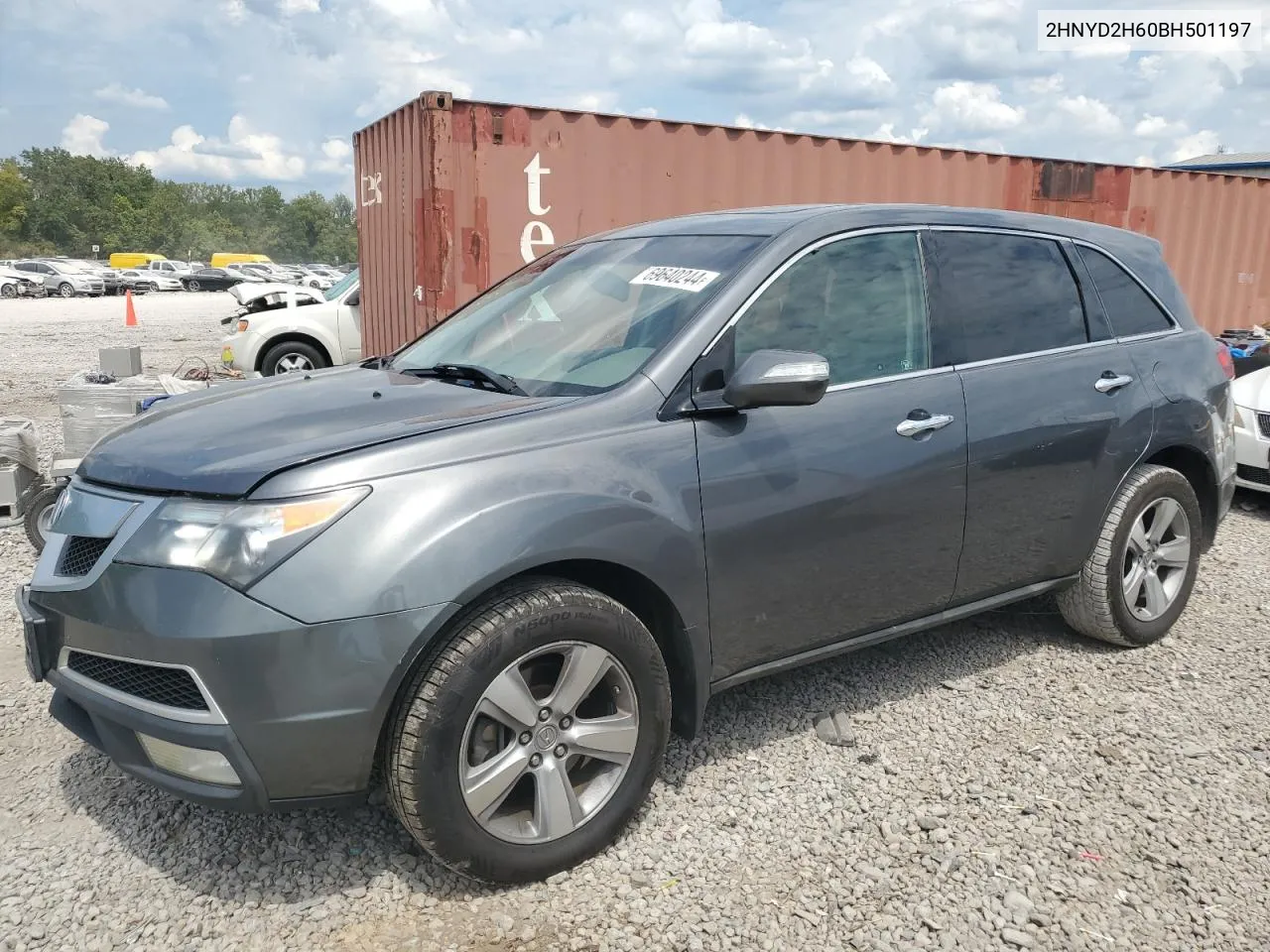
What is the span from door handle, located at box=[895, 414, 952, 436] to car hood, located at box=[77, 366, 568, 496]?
1.16 m

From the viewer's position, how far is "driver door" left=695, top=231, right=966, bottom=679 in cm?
285

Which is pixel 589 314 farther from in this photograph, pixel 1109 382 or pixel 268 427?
pixel 1109 382

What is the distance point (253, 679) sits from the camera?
2199 mm

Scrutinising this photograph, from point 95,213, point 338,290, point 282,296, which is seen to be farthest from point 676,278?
point 95,213

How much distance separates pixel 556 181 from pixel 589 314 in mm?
5155

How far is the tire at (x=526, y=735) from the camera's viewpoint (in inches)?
92.4

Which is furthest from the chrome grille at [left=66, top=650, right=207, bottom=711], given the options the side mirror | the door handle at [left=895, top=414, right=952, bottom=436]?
the door handle at [left=895, top=414, right=952, bottom=436]

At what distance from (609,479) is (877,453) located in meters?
0.97

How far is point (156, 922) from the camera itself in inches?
96.8

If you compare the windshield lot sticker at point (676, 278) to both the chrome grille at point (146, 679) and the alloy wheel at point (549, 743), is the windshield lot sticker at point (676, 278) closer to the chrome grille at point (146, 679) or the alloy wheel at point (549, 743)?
the alloy wheel at point (549, 743)

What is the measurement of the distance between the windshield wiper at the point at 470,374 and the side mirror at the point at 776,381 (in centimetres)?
63

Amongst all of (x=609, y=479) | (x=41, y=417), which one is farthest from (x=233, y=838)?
(x=41, y=417)

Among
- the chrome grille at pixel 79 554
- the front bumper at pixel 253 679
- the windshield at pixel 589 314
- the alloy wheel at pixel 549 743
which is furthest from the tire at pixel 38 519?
the alloy wheel at pixel 549 743

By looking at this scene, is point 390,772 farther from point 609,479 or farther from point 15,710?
point 15,710
